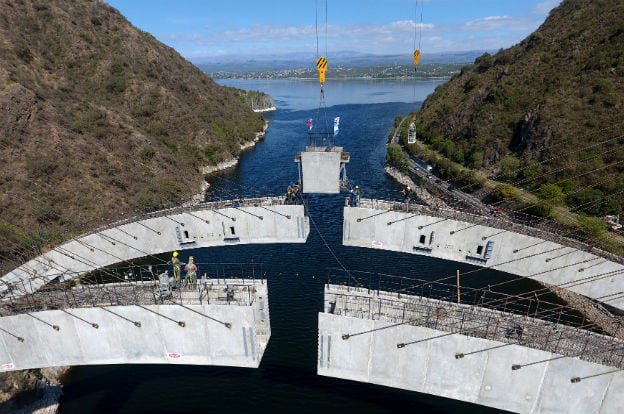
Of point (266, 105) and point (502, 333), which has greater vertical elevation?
point (266, 105)

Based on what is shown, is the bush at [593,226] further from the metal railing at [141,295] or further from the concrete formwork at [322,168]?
the metal railing at [141,295]

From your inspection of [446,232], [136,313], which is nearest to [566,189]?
[446,232]

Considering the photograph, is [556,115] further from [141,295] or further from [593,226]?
[141,295]

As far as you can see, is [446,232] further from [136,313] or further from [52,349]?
[52,349]

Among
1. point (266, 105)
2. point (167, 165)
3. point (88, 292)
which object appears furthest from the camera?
point (266, 105)

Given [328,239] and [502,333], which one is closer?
[502,333]

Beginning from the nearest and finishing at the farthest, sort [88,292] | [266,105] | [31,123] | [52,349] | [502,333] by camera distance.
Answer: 1. [502,333]
2. [52,349]
3. [88,292]
4. [31,123]
5. [266,105]

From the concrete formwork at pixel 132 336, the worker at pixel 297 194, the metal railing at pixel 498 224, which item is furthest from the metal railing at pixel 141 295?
the metal railing at pixel 498 224
